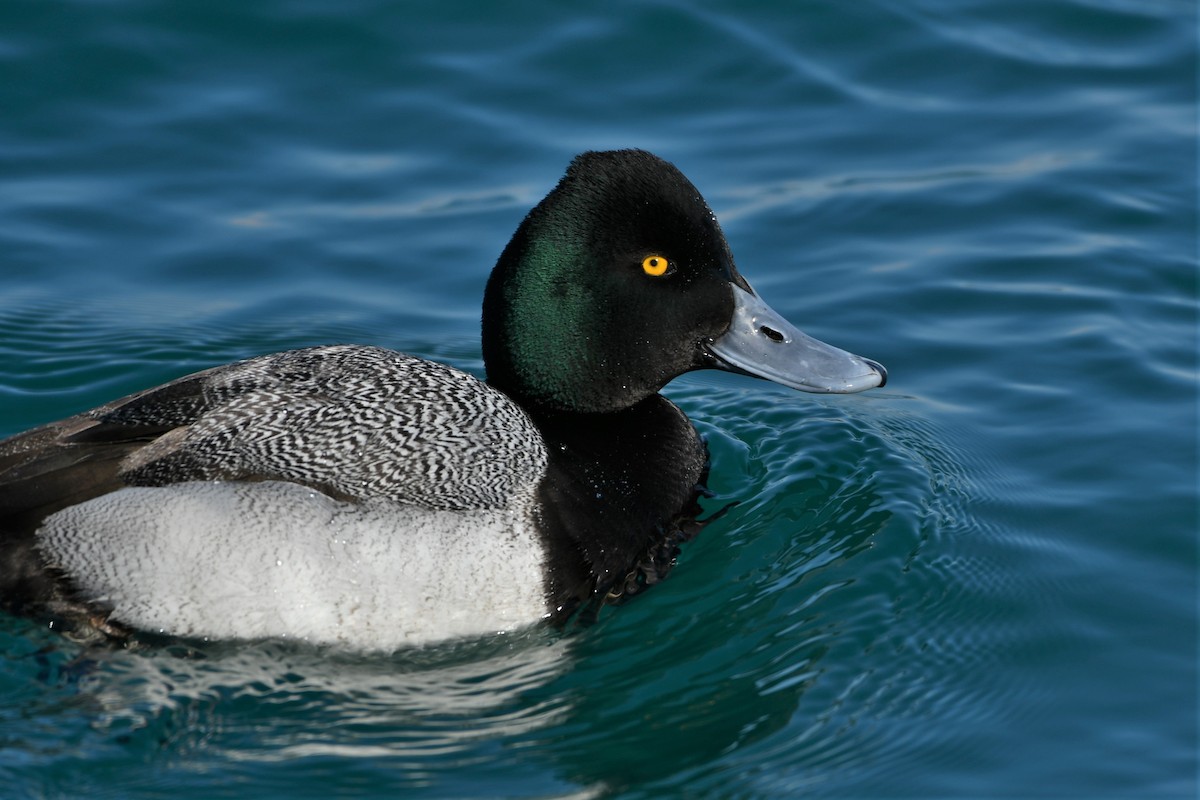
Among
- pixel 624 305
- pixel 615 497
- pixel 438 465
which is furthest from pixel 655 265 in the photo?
pixel 438 465

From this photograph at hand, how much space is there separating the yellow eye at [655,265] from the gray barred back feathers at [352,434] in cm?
79

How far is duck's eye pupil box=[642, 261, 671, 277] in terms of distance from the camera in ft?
20.6

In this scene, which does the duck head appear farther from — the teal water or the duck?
the teal water

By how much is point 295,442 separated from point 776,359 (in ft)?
7.06

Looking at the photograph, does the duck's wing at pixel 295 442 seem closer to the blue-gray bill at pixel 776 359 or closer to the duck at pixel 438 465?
the duck at pixel 438 465

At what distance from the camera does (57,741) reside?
507 centimetres

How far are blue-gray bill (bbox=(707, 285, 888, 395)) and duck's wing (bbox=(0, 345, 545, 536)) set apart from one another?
1.04m

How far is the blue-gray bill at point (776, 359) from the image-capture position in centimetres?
656

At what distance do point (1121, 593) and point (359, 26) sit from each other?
273 inches

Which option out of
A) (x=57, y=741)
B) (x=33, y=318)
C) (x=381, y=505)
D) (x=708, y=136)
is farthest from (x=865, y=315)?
(x=57, y=741)

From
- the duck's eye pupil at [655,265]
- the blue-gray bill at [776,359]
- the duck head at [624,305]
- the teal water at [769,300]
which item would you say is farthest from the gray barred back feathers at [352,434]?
the blue-gray bill at [776,359]

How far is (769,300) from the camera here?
8734 mm

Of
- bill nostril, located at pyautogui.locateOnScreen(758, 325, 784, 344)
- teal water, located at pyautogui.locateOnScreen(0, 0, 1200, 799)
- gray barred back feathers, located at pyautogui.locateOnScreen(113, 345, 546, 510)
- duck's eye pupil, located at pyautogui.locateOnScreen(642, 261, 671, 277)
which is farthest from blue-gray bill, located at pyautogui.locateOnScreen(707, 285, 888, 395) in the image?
gray barred back feathers, located at pyautogui.locateOnScreen(113, 345, 546, 510)

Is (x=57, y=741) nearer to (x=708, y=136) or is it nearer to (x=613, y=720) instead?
(x=613, y=720)
